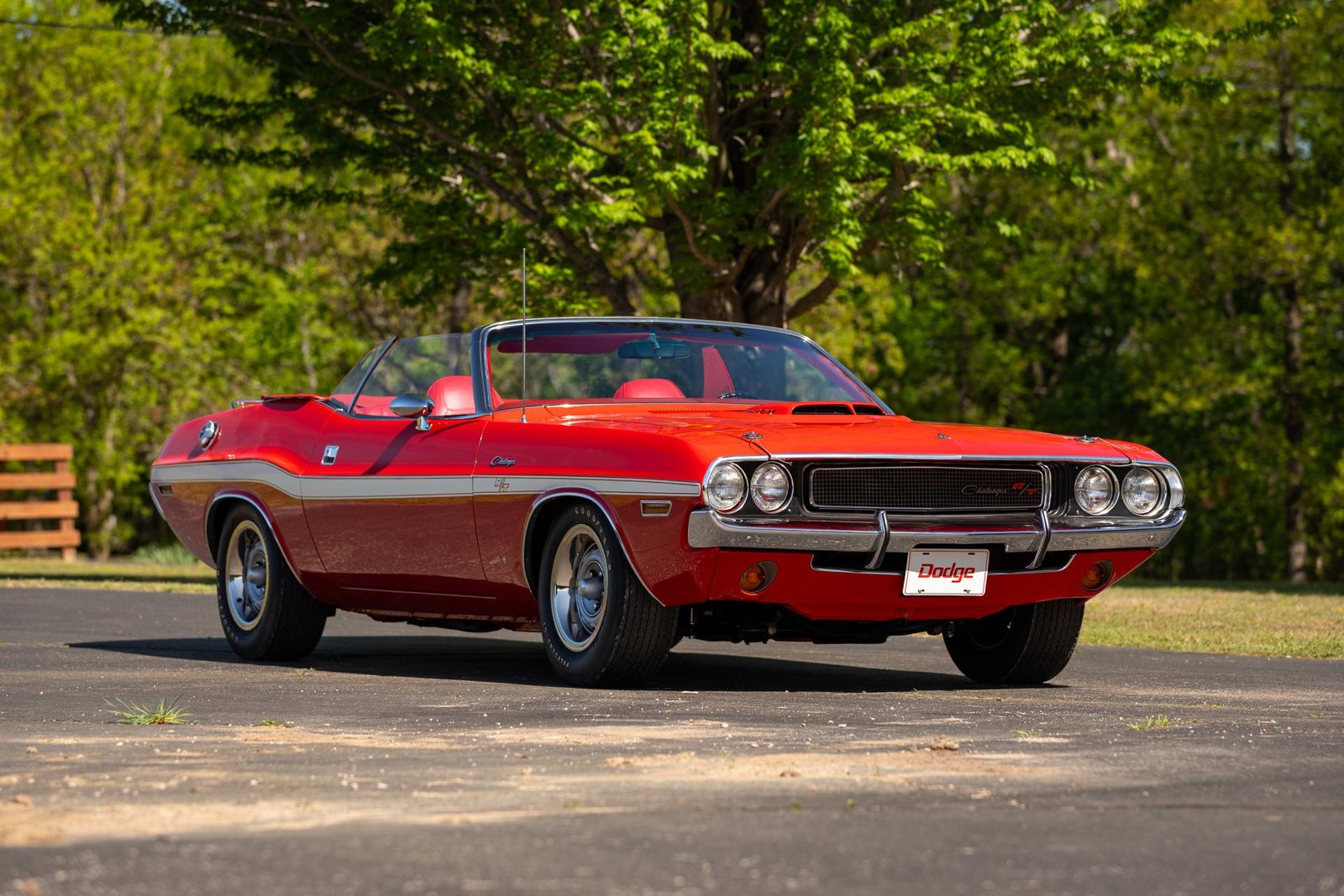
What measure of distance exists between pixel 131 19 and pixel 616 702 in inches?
614

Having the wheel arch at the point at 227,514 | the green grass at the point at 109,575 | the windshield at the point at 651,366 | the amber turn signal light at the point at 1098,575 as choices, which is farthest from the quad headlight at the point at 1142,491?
the green grass at the point at 109,575

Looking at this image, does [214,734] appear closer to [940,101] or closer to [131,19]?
[940,101]

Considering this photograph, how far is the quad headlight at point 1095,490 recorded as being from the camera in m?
8.34

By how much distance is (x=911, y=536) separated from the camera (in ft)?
25.6

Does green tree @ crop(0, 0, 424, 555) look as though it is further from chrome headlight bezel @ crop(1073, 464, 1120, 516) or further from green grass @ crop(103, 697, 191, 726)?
chrome headlight bezel @ crop(1073, 464, 1120, 516)

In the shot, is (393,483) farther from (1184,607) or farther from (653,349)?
(1184,607)

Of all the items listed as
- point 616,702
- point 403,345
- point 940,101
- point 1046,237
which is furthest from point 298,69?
point 1046,237

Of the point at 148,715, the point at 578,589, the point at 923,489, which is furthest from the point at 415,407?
the point at 148,715

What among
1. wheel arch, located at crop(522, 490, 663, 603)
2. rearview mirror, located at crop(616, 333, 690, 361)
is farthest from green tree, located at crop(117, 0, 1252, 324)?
wheel arch, located at crop(522, 490, 663, 603)

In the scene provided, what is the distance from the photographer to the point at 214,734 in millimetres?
6508

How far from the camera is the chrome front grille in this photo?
7828 mm

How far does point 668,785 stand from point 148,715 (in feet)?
7.70

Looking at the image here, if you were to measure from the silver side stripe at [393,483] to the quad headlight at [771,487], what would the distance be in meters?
0.25

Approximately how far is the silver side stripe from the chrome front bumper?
0.20 meters
